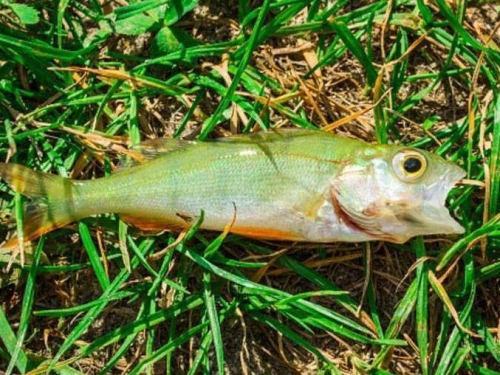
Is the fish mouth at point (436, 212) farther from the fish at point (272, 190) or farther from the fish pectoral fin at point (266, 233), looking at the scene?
the fish pectoral fin at point (266, 233)

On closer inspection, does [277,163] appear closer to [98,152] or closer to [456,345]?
[98,152]

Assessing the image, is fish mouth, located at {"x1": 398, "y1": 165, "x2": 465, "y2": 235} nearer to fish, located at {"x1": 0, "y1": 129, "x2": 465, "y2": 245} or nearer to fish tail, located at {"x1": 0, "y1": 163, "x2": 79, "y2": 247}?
fish, located at {"x1": 0, "y1": 129, "x2": 465, "y2": 245}

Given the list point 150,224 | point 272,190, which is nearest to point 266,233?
point 272,190

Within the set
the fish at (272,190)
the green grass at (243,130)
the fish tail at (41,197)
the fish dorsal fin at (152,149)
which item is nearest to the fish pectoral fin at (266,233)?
the fish at (272,190)

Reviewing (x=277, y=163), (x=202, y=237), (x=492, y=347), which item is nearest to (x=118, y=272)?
(x=202, y=237)

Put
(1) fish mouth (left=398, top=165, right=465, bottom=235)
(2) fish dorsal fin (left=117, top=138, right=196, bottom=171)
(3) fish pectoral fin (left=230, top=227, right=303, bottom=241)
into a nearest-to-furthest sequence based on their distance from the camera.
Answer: (1) fish mouth (left=398, top=165, right=465, bottom=235) < (3) fish pectoral fin (left=230, top=227, right=303, bottom=241) < (2) fish dorsal fin (left=117, top=138, right=196, bottom=171)

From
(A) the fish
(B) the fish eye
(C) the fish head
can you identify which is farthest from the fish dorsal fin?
(B) the fish eye

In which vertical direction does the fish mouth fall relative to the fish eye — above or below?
below

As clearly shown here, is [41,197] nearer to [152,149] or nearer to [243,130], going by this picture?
[152,149]
